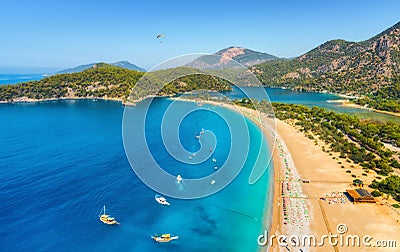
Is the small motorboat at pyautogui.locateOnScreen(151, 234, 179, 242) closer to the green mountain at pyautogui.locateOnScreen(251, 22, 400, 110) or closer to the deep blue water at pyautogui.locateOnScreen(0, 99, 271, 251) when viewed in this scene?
the deep blue water at pyautogui.locateOnScreen(0, 99, 271, 251)

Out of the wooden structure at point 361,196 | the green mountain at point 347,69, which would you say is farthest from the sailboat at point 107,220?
the green mountain at point 347,69

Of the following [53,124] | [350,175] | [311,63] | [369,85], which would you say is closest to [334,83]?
[369,85]

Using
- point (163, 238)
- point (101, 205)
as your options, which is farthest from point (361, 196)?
point (101, 205)

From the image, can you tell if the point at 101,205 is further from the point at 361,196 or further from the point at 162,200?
the point at 361,196

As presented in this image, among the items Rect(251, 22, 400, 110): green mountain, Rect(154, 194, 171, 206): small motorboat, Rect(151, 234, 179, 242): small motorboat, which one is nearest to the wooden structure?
Rect(151, 234, 179, 242): small motorboat

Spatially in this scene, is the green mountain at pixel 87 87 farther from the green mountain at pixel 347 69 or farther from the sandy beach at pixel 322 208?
the sandy beach at pixel 322 208

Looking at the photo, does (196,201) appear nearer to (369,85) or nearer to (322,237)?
(322,237)
